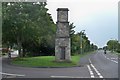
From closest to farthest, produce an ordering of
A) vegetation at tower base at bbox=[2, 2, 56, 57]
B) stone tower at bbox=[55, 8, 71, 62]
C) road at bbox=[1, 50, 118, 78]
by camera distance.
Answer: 1. road at bbox=[1, 50, 118, 78]
2. stone tower at bbox=[55, 8, 71, 62]
3. vegetation at tower base at bbox=[2, 2, 56, 57]

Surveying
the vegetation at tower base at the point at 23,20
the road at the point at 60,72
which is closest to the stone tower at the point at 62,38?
the vegetation at tower base at the point at 23,20

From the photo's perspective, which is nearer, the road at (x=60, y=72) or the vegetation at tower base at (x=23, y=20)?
the road at (x=60, y=72)

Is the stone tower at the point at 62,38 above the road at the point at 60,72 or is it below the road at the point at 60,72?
above

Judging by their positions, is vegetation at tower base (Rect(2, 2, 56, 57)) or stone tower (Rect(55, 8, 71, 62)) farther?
vegetation at tower base (Rect(2, 2, 56, 57))

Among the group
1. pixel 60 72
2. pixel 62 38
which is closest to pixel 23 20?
pixel 62 38

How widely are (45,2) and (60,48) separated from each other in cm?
869

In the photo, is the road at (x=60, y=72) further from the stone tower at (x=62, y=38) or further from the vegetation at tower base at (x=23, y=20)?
the vegetation at tower base at (x=23, y=20)

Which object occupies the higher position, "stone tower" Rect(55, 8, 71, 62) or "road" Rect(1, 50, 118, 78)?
"stone tower" Rect(55, 8, 71, 62)

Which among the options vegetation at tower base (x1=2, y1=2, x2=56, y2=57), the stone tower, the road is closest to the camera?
the road

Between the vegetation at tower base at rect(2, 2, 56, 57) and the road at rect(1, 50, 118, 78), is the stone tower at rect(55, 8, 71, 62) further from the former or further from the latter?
the road at rect(1, 50, 118, 78)

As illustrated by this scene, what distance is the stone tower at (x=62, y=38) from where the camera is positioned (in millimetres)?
35125

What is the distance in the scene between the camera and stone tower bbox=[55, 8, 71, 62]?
3512 cm

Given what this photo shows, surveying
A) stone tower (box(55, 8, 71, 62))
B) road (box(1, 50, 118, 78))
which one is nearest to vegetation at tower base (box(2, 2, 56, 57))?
stone tower (box(55, 8, 71, 62))

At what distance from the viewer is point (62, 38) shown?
35.1 m
